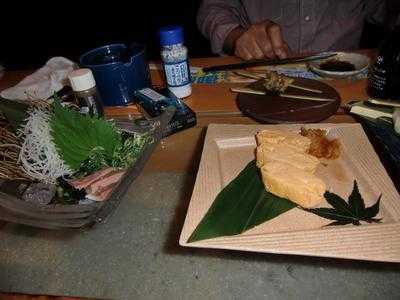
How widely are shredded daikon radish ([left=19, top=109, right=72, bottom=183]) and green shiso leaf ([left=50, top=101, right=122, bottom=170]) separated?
2 cm

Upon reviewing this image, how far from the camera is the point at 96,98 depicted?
1.04 m

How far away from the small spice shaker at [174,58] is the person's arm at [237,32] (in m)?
0.50

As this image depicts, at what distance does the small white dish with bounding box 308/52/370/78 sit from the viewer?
121 cm

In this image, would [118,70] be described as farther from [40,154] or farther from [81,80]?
[40,154]

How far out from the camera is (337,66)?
1.28m

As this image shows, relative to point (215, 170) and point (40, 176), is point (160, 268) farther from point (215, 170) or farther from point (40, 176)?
point (40, 176)

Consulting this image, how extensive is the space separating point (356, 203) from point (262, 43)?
1.07 metres

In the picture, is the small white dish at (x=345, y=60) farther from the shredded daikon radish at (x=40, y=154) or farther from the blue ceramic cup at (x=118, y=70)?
the shredded daikon radish at (x=40, y=154)

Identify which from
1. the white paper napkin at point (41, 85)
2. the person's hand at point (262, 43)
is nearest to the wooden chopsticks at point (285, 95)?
the person's hand at point (262, 43)

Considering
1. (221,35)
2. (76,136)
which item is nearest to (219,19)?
(221,35)

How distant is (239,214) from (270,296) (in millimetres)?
172

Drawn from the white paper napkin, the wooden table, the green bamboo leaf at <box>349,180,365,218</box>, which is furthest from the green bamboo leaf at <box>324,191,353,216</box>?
the white paper napkin

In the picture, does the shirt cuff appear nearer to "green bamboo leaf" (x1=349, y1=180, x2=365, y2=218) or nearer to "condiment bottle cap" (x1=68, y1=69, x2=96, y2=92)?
"condiment bottle cap" (x1=68, y1=69, x2=96, y2=92)

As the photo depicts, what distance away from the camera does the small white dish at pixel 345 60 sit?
3.98 feet
